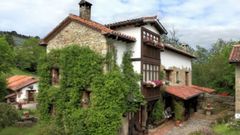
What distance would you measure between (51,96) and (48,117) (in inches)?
73.8

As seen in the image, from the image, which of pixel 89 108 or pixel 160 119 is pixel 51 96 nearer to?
pixel 89 108

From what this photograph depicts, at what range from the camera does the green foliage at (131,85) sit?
19.3m

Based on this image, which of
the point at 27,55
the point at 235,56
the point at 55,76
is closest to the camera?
the point at 55,76

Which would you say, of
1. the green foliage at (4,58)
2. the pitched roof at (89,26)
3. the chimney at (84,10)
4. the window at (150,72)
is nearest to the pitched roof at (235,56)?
the window at (150,72)

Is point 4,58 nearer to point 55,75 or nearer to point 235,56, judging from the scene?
point 55,75

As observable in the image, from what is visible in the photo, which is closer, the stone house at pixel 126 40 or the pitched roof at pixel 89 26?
the pitched roof at pixel 89 26

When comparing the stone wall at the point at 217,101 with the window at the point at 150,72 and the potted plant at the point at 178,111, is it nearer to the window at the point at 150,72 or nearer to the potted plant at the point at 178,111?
the potted plant at the point at 178,111

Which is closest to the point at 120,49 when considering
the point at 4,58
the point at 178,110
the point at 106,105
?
the point at 106,105

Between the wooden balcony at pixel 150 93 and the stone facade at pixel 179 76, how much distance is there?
3.97 meters

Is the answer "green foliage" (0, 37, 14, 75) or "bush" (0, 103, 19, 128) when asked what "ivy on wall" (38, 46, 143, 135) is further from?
"green foliage" (0, 37, 14, 75)

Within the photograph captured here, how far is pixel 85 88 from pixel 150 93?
5.42 metres

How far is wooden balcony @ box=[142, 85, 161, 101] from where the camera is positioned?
2059cm

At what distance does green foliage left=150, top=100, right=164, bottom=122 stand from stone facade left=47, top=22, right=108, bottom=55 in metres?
8.31

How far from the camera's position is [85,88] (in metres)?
18.9
